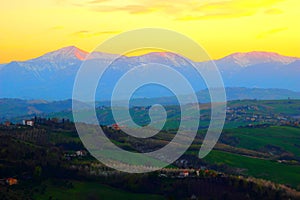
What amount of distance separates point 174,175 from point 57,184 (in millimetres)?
24600

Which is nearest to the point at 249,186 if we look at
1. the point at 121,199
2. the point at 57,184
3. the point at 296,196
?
the point at 296,196

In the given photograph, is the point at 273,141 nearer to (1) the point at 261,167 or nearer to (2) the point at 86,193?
(1) the point at 261,167

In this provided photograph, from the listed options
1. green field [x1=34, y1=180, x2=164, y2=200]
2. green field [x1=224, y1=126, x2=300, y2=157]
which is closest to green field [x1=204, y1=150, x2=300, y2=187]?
green field [x1=224, y1=126, x2=300, y2=157]

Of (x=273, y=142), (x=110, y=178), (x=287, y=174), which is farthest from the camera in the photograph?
(x=273, y=142)

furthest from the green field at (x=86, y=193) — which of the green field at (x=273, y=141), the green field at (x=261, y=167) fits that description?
the green field at (x=273, y=141)

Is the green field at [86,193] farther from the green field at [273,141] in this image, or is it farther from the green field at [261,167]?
the green field at [273,141]

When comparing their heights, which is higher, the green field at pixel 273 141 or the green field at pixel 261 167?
the green field at pixel 273 141

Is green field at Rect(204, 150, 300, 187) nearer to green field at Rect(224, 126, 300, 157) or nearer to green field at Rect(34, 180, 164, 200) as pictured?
green field at Rect(224, 126, 300, 157)

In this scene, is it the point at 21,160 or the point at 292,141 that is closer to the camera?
the point at 21,160

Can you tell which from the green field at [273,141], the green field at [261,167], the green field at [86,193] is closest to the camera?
the green field at [86,193]

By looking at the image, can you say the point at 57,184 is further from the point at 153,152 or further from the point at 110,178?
the point at 153,152

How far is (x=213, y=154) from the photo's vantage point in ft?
498

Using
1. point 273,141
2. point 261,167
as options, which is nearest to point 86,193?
point 261,167

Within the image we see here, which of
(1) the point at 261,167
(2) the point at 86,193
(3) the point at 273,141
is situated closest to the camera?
(2) the point at 86,193
